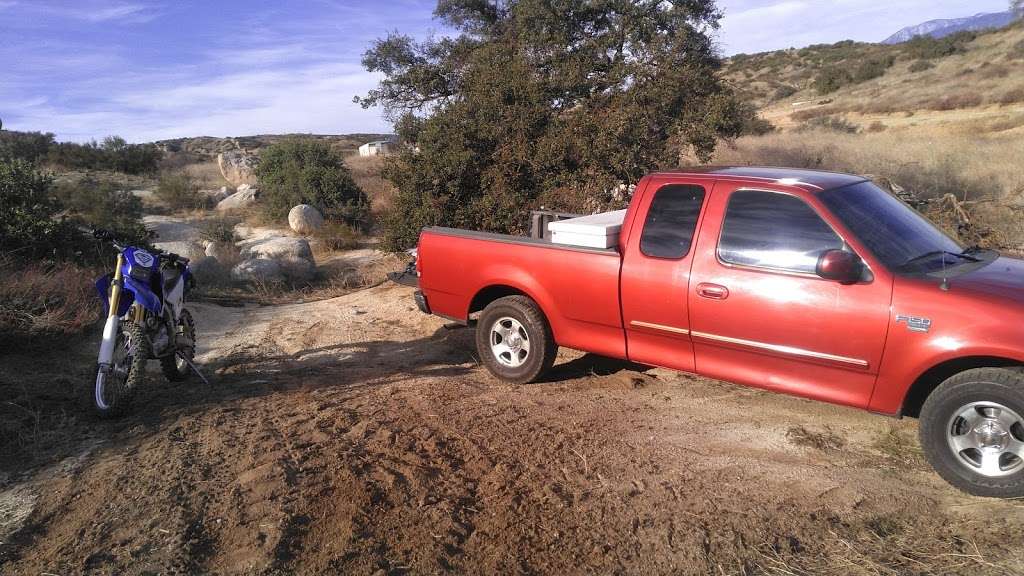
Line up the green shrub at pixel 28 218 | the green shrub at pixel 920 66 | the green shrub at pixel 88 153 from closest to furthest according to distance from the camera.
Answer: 1. the green shrub at pixel 28 218
2. the green shrub at pixel 88 153
3. the green shrub at pixel 920 66

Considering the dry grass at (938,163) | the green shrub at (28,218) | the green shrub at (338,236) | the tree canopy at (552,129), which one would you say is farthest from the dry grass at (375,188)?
the dry grass at (938,163)

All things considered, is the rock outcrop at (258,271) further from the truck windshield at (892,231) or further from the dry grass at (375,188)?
the truck windshield at (892,231)

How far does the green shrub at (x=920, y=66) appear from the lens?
124 feet

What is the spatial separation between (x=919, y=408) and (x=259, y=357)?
5927 millimetres

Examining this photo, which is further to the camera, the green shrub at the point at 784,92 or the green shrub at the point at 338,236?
the green shrub at the point at 784,92

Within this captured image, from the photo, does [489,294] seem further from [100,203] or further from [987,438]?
[100,203]

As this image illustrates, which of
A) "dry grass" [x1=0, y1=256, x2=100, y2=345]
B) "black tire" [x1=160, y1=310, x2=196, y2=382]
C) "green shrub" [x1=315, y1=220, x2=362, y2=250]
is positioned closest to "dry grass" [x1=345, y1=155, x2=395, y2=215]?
"green shrub" [x1=315, y1=220, x2=362, y2=250]

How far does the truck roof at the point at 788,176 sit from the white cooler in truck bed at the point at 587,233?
2.09 feet

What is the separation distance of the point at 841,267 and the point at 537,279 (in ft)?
7.64

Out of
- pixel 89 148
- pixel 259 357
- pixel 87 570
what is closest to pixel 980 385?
pixel 87 570

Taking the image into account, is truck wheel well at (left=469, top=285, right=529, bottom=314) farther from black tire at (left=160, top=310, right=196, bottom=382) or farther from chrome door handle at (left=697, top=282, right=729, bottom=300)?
black tire at (left=160, top=310, right=196, bottom=382)

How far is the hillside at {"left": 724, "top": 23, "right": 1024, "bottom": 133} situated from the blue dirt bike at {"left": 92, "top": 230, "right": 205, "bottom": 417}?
16.7m

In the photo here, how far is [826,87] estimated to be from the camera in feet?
136

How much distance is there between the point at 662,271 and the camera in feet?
15.9
